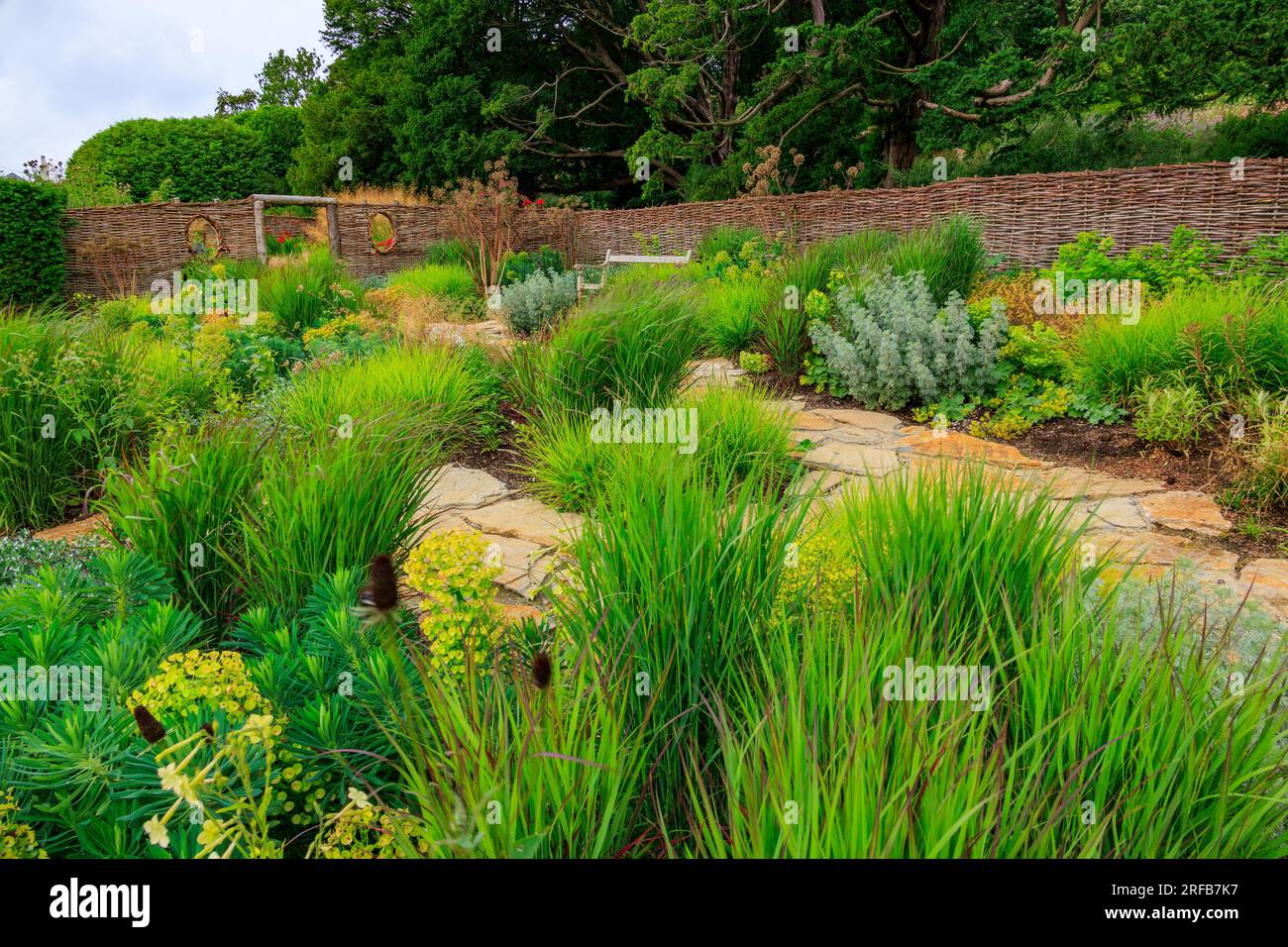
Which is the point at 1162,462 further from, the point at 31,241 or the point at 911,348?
the point at 31,241

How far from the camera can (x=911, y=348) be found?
19.1 ft

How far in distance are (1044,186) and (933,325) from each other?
3.90 m

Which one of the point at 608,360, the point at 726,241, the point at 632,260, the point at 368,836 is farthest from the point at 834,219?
the point at 368,836

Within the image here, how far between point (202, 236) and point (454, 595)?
42.8ft

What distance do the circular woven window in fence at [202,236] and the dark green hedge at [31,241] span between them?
1.75 m

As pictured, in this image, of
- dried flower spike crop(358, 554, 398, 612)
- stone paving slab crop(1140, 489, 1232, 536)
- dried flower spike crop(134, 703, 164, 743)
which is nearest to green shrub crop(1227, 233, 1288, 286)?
stone paving slab crop(1140, 489, 1232, 536)

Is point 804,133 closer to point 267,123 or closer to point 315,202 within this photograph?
point 315,202

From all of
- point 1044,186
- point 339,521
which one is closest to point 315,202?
point 1044,186

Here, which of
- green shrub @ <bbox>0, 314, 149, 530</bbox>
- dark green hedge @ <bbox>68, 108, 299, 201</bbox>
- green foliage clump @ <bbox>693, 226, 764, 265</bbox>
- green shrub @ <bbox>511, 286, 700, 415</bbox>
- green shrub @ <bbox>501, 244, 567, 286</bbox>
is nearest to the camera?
green shrub @ <bbox>0, 314, 149, 530</bbox>

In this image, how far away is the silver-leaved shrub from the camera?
5777 millimetres

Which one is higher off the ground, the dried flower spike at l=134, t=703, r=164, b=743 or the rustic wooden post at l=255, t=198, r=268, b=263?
the rustic wooden post at l=255, t=198, r=268, b=263

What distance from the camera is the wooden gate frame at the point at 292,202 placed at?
12922mm

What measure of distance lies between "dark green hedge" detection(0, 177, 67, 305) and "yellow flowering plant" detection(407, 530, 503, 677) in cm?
1293

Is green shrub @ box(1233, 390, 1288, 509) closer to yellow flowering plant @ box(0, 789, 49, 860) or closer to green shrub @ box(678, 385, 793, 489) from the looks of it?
green shrub @ box(678, 385, 793, 489)
